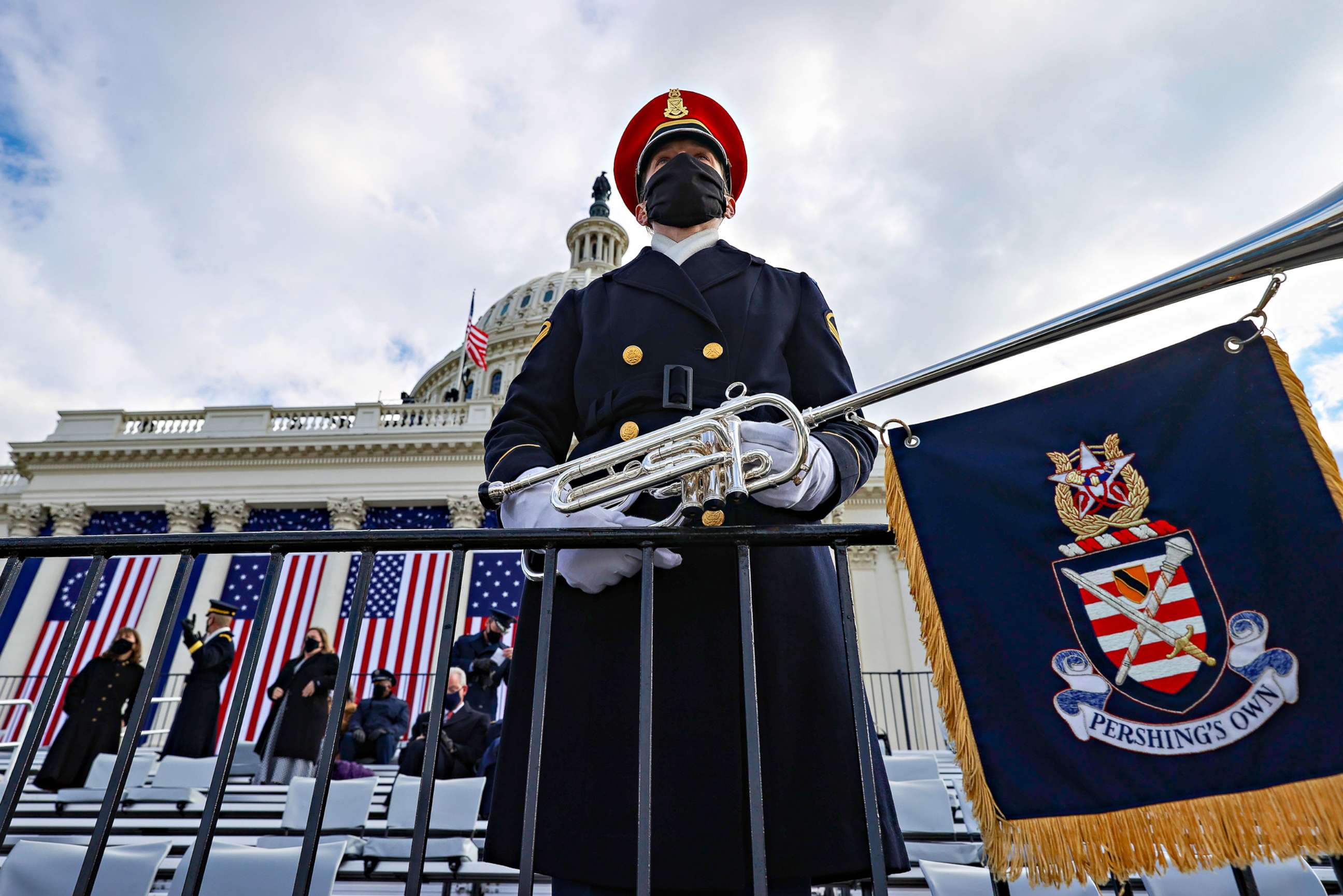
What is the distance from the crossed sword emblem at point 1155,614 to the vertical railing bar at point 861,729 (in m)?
0.48

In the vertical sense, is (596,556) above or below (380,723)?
below

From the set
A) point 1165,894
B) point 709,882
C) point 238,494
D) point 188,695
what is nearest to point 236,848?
point 709,882

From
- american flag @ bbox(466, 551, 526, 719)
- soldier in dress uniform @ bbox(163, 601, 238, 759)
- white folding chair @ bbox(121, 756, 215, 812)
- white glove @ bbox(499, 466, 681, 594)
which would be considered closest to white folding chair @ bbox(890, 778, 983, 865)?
white glove @ bbox(499, 466, 681, 594)

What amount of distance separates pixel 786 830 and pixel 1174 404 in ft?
3.84

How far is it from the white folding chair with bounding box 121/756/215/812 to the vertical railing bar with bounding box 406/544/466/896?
249 inches

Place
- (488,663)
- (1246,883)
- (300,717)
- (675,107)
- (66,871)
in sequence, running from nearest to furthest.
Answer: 1. (1246,883)
2. (675,107)
3. (66,871)
4. (300,717)
5. (488,663)

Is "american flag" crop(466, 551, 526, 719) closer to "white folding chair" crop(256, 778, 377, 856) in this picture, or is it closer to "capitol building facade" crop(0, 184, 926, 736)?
"capitol building facade" crop(0, 184, 926, 736)

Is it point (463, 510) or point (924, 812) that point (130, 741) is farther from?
point (463, 510)

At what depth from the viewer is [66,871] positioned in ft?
9.80

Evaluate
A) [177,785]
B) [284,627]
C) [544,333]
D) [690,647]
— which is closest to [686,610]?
[690,647]

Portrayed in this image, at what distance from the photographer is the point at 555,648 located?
5.94 ft

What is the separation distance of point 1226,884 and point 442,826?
444 centimetres

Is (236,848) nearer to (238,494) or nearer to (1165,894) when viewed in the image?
(1165,894)

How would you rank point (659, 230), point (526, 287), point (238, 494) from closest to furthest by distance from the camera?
point (659, 230) < point (238, 494) < point (526, 287)
